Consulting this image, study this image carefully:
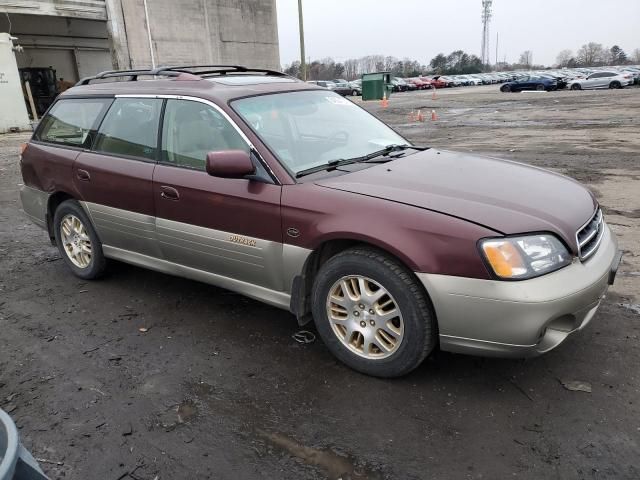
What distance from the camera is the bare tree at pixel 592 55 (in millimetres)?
107225

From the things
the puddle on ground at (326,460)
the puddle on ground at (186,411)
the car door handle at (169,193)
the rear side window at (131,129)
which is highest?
the rear side window at (131,129)

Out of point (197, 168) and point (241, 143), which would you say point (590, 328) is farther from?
point (197, 168)

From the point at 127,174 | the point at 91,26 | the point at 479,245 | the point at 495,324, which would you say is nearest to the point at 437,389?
the point at 495,324

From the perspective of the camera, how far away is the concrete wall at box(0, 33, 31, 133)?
19234mm

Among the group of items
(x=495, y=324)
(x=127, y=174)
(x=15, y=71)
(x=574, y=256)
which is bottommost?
(x=495, y=324)

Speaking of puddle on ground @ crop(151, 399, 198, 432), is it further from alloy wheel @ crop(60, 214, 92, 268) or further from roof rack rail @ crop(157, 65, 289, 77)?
roof rack rail @ crop(157, 65, 289, 77)

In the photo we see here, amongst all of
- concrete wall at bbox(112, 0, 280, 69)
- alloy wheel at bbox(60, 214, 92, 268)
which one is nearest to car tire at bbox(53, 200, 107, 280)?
alloy wheel at bbox(60, 214, 92, 268)

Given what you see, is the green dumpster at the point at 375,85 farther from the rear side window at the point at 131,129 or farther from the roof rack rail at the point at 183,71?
the rear side window at the point at 131,129

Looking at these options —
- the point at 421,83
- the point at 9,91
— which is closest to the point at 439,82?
the point at 421,83

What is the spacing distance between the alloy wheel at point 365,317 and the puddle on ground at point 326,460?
713 millimetres

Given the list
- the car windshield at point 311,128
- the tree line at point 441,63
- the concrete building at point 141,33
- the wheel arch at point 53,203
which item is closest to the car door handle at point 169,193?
the car windshield at point 311,128

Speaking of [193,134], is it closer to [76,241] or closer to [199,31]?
[76,241]

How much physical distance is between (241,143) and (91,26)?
32179 millimetres

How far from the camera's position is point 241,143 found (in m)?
3.51
